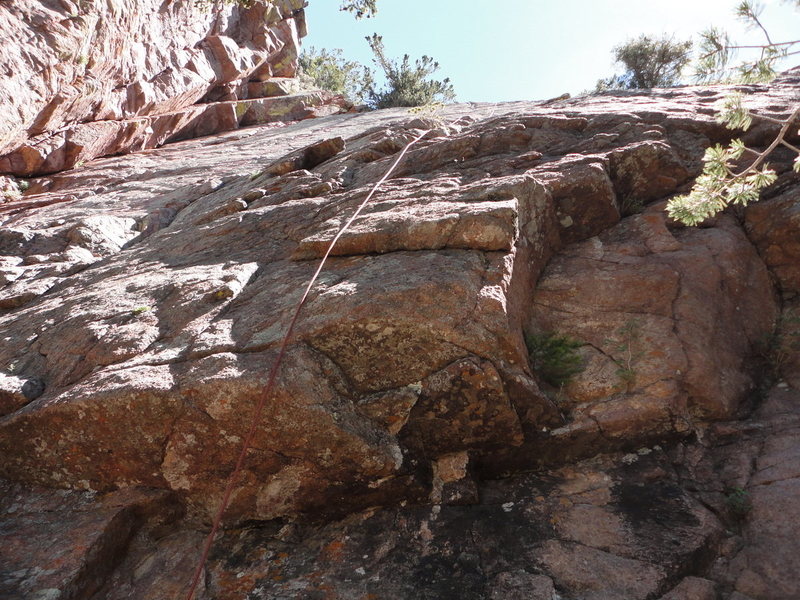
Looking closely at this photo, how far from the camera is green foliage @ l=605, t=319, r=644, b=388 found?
3799 mm

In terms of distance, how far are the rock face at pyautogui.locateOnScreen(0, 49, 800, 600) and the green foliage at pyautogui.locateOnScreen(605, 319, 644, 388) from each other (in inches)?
0.8

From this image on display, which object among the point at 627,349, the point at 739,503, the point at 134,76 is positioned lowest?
the point at 739,503

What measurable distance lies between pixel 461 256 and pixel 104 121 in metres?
11.9

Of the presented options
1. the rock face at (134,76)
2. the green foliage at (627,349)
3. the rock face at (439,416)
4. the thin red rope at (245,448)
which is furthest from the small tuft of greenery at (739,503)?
the rock face at (134,76)

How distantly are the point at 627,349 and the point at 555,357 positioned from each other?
513mm

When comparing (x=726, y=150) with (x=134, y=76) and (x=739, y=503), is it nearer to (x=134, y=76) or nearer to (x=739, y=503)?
(x=739, y=503)

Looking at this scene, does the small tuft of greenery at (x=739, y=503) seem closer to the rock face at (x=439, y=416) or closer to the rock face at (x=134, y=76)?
the rock face at (x=439, y=416)

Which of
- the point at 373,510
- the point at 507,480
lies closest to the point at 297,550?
the point at 373,510

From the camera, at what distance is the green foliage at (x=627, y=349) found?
3799mm

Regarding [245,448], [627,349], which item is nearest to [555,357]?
[627,349]

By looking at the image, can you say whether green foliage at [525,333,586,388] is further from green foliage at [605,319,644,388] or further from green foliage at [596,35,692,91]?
green foliage at [596,35,692,91]

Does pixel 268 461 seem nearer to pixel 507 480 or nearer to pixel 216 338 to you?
pixel 216 338

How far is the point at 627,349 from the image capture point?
13.0 ft

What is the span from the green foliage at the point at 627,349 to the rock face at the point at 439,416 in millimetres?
21
